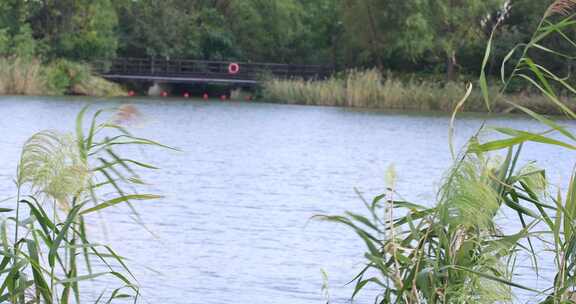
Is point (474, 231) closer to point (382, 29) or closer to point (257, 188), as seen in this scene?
point (257, 188)

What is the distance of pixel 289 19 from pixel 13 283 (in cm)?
4723

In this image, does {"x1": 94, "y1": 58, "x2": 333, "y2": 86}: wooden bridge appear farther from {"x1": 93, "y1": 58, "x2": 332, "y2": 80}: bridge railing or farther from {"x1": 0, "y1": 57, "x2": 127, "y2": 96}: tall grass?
{"x1": 0, "y1": 57, "x2": 127, "y2": 96}: tall grass

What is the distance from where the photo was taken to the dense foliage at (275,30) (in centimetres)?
4603

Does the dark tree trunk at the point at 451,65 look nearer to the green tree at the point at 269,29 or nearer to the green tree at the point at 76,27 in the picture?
the green tree at the point at 269,29

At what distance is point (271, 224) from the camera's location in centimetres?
1206

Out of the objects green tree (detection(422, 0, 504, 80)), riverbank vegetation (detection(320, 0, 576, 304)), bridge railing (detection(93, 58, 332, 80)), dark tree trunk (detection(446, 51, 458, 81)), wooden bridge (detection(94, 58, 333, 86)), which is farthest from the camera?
bridge railing (detection(93, 58, 332, 80))

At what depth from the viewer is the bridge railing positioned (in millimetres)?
47656

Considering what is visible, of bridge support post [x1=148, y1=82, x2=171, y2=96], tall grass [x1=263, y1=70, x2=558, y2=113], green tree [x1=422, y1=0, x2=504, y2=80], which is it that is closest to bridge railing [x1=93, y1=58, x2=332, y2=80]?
bridge support post [x1=148, y1=82, x2=171, y2=96]

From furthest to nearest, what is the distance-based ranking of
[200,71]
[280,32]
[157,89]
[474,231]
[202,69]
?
[280,32], [200,71], [202,69], [157,89], [474,231]

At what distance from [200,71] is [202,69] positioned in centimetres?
22

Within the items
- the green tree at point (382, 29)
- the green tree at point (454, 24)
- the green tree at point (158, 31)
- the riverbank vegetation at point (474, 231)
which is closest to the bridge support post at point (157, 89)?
the green tree at point (158, 31)

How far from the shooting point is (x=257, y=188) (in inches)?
614

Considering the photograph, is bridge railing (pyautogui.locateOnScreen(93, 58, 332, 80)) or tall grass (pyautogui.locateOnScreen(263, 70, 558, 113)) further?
bridge railing (pyautogui.locateOnScreen(93, 58, 332, 80))

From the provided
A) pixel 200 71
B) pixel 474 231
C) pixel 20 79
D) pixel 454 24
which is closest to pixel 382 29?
pixel 454 24
